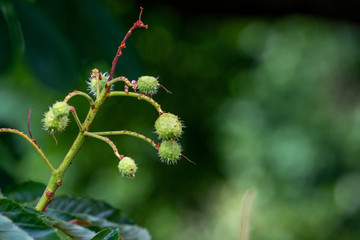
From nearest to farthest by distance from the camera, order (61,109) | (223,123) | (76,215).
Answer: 1. (61,109)
2. (76,215)
3. (223,123)

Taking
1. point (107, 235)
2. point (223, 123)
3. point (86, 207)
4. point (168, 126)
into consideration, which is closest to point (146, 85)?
point (168, 126)

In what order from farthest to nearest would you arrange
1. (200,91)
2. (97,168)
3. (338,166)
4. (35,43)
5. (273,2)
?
1. (338,166)
2. (200,91)
3. (97,168)
4. (273,2)
5. (35,43)

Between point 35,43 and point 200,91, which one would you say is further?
point 200,91

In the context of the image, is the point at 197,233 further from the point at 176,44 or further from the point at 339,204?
the point at 176,44

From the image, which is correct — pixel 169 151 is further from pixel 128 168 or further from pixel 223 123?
pixel 223 123

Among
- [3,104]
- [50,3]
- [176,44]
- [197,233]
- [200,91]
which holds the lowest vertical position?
[50,3]

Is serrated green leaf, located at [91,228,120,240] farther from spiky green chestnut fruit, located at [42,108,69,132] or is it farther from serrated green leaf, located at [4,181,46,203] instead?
serrated green leaf, located at [4,181,46,203]

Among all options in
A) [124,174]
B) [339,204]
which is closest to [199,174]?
[339,204]

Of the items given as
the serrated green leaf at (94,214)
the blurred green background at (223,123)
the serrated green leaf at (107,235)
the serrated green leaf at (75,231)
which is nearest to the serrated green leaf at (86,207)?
the serrated green leaf at (94,214)
